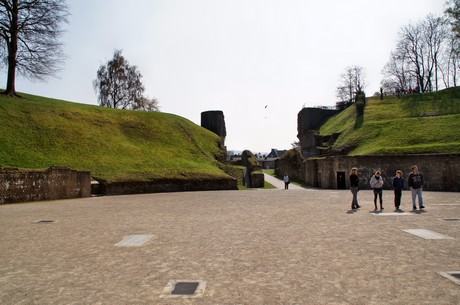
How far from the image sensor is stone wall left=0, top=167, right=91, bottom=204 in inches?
762

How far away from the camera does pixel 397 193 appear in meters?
15.1

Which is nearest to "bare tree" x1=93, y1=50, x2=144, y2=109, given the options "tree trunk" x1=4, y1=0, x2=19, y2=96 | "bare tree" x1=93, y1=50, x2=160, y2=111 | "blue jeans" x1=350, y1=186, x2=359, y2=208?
"bare tree" x1=93, y1=50, x2=160, y2=111

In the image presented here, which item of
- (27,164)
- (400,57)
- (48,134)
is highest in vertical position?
(400,57)

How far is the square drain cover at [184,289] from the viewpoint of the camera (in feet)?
16.0

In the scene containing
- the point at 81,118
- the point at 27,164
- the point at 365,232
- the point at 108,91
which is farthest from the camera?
the point at 108,91

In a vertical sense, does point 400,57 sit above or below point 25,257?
above

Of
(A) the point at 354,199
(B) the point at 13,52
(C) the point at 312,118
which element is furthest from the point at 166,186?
(C) the point at 312,118

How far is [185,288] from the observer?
5164mm

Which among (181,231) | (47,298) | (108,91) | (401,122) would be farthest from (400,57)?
(47,298)

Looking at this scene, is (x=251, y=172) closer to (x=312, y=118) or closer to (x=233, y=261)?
(x=312, y=118)

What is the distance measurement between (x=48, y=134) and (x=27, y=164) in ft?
23.5

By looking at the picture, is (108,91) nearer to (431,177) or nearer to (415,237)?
(431,177)

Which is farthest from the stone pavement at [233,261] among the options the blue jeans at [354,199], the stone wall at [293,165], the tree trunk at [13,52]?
the stone wall at [293,165]

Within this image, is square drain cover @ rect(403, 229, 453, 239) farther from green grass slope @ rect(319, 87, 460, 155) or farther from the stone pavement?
green grass slope @ rect(319, 87, 460, 155)
